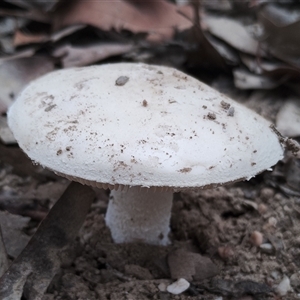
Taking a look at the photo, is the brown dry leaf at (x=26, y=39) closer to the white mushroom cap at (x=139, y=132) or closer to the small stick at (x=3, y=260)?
the white mushroom cap at (x=139, y=132)

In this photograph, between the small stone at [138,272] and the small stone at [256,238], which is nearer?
the small stone at [138,272]

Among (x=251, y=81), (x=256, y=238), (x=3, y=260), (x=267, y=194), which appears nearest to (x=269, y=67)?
(x=251, y=81)

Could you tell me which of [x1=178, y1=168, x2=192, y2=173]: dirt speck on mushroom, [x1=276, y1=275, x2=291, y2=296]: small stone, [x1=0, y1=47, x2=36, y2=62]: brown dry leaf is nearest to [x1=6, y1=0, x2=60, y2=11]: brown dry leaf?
[x1=0, y1=47, x2=36, y2=62]: brown dry leaf

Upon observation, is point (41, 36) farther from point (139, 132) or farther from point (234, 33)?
point (139, 132)

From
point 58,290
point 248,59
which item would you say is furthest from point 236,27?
point 58,290

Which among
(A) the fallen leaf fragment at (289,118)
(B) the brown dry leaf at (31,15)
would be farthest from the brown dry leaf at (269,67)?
(B) the brown dry leaf at (31,15)

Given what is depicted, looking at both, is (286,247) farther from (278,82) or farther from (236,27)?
(236,27)
